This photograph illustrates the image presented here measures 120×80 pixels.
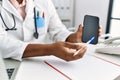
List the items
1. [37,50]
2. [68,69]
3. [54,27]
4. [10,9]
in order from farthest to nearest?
[54,27] → [10,9] → [37,50] → [68,69]

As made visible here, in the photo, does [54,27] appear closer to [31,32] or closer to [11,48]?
[31,32]

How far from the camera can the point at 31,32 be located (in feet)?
3.87

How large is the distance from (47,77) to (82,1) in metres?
1.84

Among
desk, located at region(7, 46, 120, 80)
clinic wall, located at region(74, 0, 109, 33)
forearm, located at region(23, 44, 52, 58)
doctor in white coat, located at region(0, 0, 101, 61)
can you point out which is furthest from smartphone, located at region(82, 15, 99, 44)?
clinic wall, located at region(74, 0, 109, 33)

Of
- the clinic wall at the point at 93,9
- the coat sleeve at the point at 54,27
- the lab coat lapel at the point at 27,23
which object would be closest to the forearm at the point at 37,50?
the lab coat lapel at the point at 27,23

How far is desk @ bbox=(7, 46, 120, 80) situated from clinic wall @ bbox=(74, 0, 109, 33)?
1449mm

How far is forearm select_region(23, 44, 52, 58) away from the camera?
0.87 meters

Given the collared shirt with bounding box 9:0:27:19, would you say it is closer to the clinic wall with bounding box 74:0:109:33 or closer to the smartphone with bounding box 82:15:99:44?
the smartphone with bounding box 82:15:99:44

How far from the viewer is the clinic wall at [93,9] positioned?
2.26 metres

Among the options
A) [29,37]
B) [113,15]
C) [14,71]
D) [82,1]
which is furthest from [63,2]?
[14,71]

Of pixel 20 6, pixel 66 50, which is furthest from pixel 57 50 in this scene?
pixel 20 6

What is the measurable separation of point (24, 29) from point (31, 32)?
0.19ft

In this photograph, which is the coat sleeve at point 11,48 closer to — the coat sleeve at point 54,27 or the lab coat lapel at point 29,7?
the lab coat lapel at point 29,7

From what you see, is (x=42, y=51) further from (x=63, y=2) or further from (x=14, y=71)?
(x=63, y=2)
